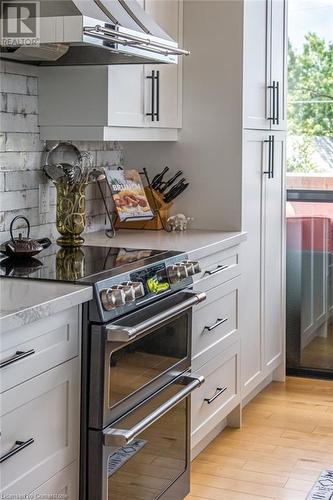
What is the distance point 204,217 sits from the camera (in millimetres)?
3842

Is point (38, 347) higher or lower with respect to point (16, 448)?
higher

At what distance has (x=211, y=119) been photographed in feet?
12.5

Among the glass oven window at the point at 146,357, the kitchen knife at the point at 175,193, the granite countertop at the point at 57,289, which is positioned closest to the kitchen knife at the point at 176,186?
the kitchen knife at the point at 175,193

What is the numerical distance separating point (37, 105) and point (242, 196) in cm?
109

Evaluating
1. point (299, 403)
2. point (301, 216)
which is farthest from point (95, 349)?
Answer: point (301, 216)

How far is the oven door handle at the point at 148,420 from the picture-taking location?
7.73 feet

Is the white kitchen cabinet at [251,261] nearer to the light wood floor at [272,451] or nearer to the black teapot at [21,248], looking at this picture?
the light wood floor at [272,451]

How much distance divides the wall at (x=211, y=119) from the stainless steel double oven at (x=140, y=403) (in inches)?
37.6

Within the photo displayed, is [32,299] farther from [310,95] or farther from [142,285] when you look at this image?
[310,95]

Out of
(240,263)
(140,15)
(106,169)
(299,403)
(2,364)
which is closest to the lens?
(2,364)

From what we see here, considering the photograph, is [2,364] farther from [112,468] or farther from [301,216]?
[301,216]

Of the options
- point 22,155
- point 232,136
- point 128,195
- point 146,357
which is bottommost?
point 146,357

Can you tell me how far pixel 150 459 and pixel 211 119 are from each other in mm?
1727

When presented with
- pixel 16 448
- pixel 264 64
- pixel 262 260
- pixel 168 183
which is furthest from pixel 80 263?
pixel 264 64
